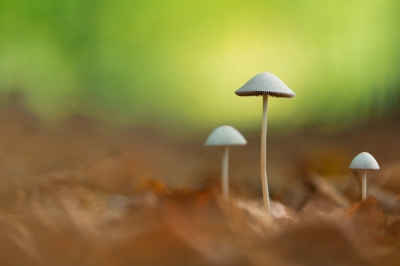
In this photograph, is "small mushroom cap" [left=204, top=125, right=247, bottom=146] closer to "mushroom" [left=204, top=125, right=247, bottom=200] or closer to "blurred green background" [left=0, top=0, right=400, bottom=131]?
"mushroom" [left=204, top=125, right=247, bottom=200]

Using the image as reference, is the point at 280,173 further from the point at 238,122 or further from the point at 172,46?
the point at 172,46

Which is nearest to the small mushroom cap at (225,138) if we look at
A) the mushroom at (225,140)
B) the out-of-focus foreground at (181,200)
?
the mushroom at (225,140)

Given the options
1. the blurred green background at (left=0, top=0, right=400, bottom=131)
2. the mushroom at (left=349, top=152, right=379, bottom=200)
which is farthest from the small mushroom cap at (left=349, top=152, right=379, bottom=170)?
the blurred green background at (left=0, top=0, right=400, bottom=131)

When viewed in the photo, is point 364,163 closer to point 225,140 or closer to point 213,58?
point 225,140

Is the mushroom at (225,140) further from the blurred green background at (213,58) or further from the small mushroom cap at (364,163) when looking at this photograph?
the small mushroom cap at (364,163)

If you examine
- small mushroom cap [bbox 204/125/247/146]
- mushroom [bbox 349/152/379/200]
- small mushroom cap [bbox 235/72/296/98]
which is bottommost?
mushroom [bbox 349/152/379/200]

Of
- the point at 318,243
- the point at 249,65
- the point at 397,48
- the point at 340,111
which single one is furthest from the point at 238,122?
the point at 318,243
